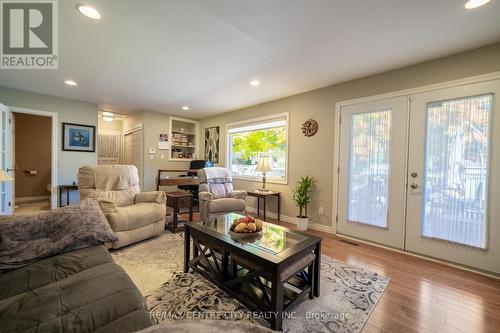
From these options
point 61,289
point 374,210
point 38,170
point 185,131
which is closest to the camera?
point 61,289

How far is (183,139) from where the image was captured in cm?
613

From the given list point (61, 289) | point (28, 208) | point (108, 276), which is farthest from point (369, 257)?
point (28, 208)

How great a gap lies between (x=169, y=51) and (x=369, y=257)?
3414 mm

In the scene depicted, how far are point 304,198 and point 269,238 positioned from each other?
73.5 inches

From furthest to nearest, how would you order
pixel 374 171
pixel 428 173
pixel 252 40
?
1. pixel 374 171
2. pixel 428 173
3. pixel 252 40

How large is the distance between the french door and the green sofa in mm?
3010

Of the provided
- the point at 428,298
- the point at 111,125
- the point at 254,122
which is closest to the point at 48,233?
the point at 428,298

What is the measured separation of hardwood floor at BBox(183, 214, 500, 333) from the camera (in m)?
1.53

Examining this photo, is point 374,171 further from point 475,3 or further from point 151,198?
point 151,198

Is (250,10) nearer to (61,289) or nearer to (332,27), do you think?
(332,27)

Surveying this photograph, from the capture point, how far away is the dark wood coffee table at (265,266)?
4.67 feet

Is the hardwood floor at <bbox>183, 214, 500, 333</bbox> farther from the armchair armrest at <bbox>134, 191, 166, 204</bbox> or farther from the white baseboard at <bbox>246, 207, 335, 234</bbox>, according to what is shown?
the armchair armrest at <bbox>134, 191, 166, 204</bbox>

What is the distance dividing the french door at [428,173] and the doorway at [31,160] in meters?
6.87

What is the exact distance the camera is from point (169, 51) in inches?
97.9
